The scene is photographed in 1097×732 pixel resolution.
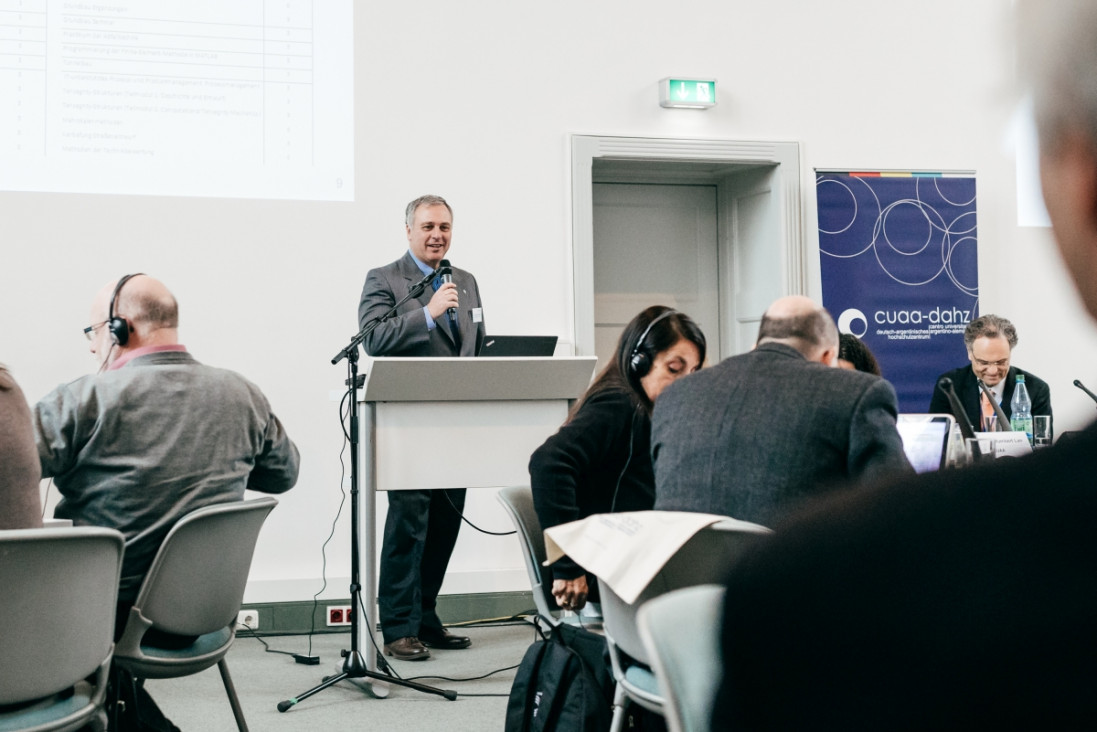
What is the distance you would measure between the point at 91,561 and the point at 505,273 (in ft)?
12.1

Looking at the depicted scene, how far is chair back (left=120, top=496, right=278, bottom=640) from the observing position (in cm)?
240

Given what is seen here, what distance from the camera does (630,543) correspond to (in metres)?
1.91

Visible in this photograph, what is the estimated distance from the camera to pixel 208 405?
2.72 metres

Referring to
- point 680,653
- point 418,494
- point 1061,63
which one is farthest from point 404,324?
point 1061,63

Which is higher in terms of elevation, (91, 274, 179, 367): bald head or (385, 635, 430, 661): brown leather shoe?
(91, 274, 179, 367): bald head

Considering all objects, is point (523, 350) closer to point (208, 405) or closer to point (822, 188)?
point (208, 405)

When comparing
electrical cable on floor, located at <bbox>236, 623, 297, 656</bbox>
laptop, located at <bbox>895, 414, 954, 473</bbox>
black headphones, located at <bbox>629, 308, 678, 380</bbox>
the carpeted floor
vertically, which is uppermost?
black headphones, located at <bbox>629, 308, 678, 380</bbox>

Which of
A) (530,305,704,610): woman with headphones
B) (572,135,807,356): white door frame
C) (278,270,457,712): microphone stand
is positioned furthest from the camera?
(572,135,807,356): white door frame

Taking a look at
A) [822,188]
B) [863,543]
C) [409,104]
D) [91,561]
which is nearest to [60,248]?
[409,104]

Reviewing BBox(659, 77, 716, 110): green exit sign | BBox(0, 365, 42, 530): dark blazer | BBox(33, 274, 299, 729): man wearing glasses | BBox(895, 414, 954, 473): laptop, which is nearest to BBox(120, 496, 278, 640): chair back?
BBox(33, 274, 299, 729): man wearing glasses

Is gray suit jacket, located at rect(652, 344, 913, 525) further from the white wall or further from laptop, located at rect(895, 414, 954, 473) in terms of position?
the white wall

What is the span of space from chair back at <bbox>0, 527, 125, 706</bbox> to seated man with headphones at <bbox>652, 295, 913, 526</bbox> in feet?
3.77

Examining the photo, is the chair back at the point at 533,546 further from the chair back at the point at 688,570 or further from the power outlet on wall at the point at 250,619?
the power outlet on wall at the point at 250,619

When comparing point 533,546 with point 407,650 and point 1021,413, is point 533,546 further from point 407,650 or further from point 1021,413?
→ point 1021,413
